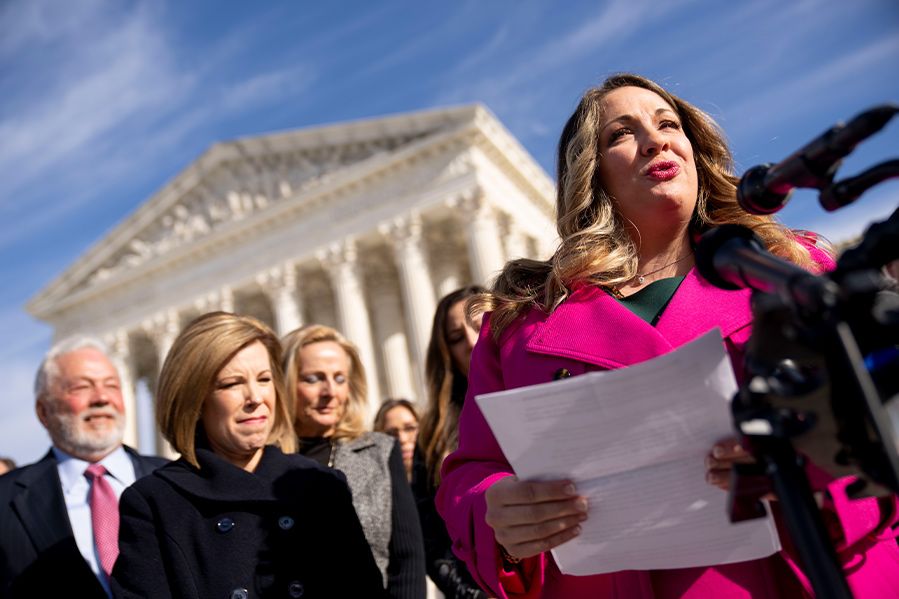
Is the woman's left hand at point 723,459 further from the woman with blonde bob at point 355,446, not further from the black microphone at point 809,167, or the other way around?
the woman with blonde bob at point 355,446

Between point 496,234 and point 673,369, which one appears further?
point 496,234

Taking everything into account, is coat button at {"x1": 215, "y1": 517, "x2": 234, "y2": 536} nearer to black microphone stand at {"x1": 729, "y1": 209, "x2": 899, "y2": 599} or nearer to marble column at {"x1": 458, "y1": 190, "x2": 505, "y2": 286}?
black microphone stand at {"x1": 729, "y1": 209, "x2": 899, "y2": 599}

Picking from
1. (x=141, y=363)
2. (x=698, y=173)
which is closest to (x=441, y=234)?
(x=141, y=363)

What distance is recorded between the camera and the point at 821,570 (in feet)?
4.52

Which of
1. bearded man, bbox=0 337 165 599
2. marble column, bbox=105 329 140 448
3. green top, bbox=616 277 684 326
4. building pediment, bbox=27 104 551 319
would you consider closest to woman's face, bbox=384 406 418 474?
bearded man, bbox=0 337 165 599

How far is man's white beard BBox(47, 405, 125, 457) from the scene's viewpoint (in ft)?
16.3

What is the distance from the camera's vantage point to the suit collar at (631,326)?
226cm

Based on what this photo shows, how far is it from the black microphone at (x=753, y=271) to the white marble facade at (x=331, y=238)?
22102 millimetres

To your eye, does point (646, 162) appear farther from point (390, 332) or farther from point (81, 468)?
point (390, 332)

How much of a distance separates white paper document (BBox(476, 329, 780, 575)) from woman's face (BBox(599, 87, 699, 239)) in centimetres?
106

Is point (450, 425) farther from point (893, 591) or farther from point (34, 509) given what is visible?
point (893, 591)

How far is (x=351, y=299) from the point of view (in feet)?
89.0

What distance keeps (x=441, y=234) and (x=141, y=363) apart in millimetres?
18576

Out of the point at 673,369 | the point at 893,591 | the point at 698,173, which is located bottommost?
the point at 893,591
